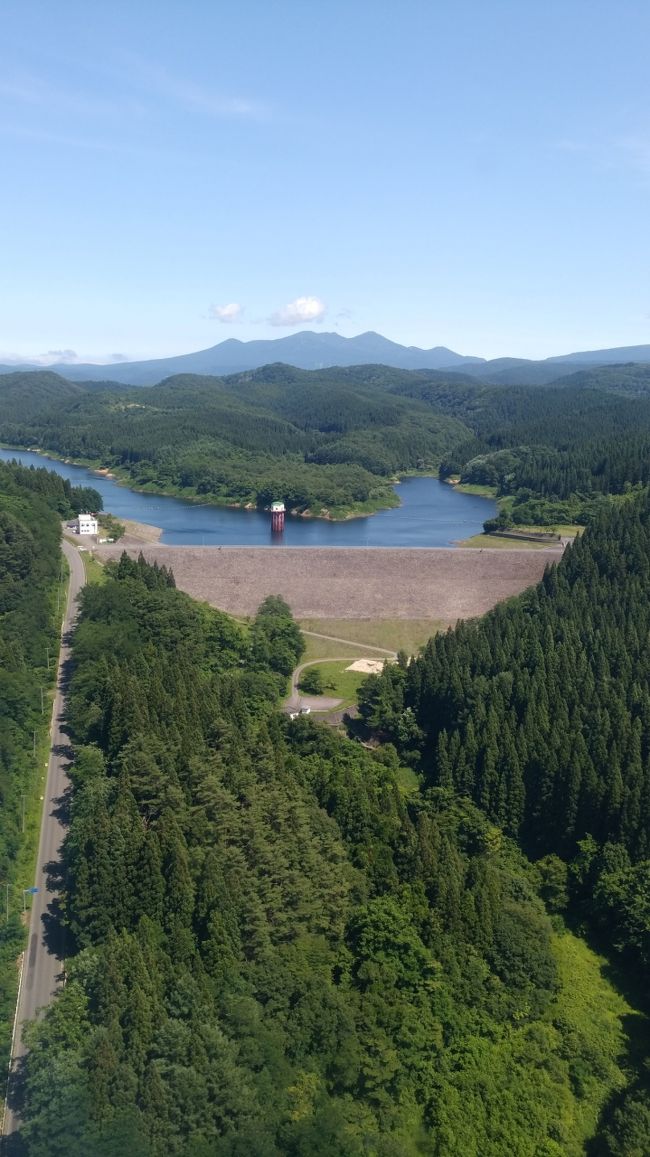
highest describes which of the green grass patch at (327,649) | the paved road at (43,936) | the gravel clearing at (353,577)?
the gravel clearing at (353,577)

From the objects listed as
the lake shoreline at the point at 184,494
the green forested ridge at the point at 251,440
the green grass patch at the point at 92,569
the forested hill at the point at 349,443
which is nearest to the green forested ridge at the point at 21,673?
the green grass patch at the point at 92,569

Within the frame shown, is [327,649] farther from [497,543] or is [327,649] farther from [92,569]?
[497,543]

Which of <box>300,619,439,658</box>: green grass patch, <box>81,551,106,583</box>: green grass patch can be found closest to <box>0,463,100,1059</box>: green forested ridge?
<box>81,551,106,583</box>: green grass patch

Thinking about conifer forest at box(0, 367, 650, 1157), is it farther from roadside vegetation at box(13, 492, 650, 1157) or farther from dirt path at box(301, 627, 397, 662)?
dirt path at box(301, 627, 397, 662)

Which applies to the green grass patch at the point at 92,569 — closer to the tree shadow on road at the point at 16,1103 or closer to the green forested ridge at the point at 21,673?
the green forested ridge at the point at 21,673

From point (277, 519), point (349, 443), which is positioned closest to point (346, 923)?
point (277, 519)

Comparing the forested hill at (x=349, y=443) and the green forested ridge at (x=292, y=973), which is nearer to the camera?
the green forested ridge at (x=292, y=973)
